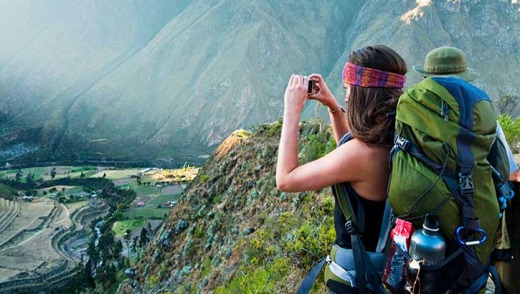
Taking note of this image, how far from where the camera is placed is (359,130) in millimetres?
Answer: 2980

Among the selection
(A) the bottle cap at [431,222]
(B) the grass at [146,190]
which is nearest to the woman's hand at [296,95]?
(A) the bottle cap at [431,222]

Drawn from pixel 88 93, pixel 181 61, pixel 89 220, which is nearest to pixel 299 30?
pixel 181 61

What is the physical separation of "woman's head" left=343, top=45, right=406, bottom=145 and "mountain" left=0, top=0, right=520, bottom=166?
116 metres

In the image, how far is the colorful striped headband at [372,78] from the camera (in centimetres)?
306

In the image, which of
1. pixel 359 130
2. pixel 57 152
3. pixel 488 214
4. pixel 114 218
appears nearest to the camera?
pixel 488 214

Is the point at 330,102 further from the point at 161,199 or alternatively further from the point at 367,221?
the point at 161,199

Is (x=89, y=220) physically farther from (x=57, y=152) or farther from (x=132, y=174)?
(x=57, y=152)

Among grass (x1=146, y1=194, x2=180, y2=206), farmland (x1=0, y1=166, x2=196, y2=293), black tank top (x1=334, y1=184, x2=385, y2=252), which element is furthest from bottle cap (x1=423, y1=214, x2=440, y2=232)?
grass (x1=146, y1=194, x2=180, y2=206)

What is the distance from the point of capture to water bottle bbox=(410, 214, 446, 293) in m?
2.71

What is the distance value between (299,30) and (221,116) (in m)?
47.0

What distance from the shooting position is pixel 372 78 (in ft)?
10.0

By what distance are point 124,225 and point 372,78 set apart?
74385 mm

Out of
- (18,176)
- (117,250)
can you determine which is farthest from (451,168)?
(18,176)

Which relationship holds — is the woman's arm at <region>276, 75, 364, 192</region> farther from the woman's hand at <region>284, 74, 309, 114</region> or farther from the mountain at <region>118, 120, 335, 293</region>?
the mountain at <region>118, 120, 335, 293</region>
